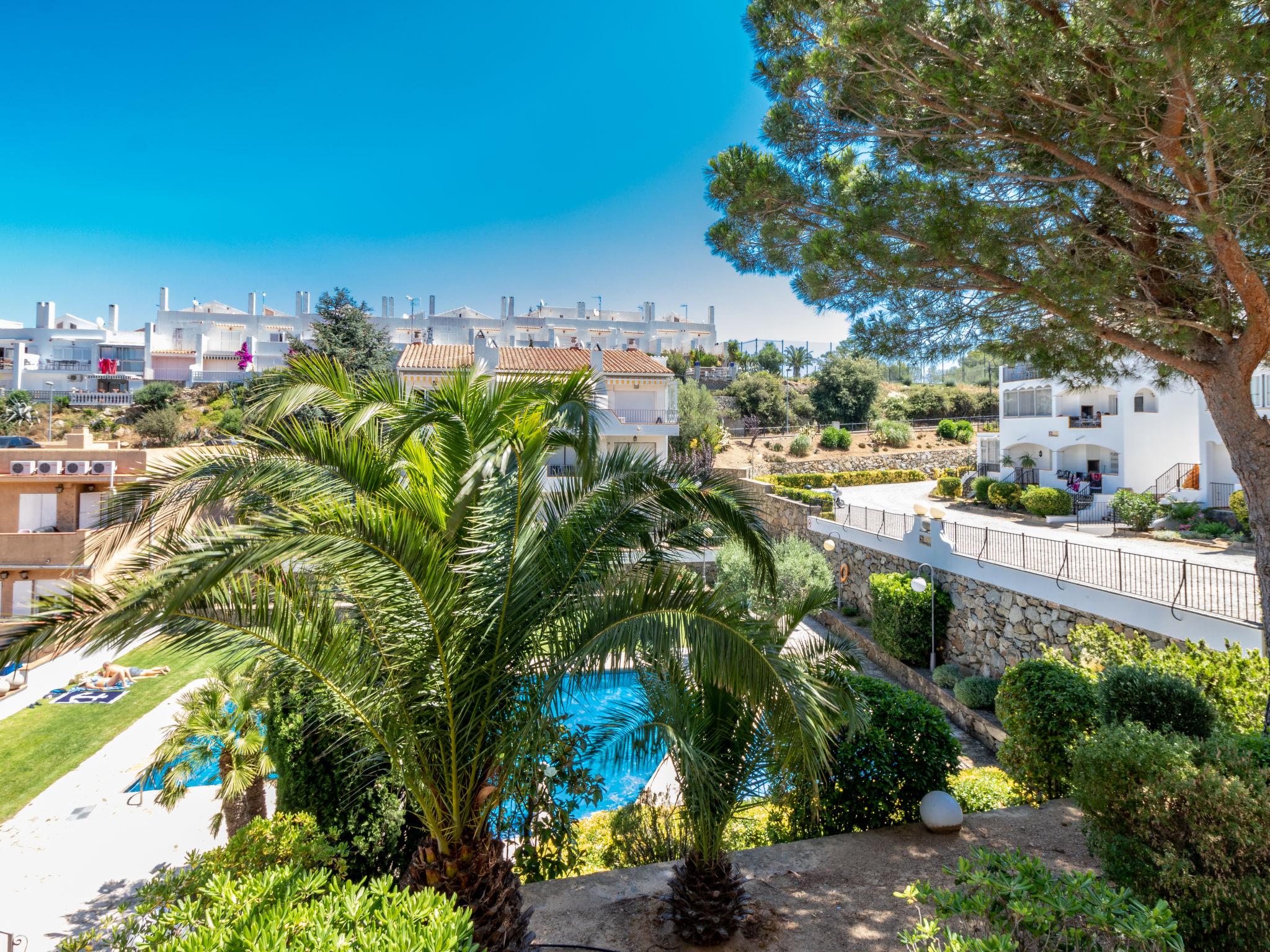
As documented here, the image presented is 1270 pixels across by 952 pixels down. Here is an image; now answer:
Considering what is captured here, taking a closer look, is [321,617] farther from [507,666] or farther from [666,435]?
[666,435]

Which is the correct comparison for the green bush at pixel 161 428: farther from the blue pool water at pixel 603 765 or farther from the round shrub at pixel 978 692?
the round shrub at pixel 978 692

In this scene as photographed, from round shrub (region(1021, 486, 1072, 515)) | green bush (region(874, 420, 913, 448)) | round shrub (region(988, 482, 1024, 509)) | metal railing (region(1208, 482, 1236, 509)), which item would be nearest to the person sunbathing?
round shrub (region(1021, 486, 1072, 515))

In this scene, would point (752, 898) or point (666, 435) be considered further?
point (666, 435)

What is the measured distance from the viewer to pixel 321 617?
157 inches

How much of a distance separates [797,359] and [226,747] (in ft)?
200

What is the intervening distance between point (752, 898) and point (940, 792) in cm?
217

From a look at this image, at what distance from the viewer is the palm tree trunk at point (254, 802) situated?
824cm

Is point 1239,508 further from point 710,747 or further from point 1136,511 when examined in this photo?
point 710,747

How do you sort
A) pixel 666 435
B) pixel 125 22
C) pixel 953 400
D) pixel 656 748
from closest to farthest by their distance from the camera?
pixel 656 748, pixel 125 22, pixel 666 435, pixel 953 400

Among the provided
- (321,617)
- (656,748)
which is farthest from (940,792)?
(321,617)

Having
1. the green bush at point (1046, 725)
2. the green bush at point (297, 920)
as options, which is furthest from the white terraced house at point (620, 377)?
the green bush at point (297, 920)

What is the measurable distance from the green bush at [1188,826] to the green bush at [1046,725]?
8.33 feet

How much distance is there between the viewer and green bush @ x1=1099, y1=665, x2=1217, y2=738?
5727mm

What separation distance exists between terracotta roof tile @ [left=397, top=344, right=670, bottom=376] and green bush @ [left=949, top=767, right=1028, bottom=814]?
65.1 ft
